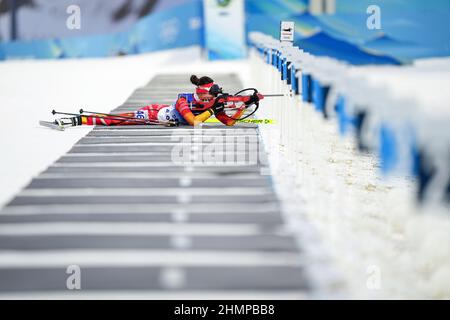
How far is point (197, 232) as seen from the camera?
402cm

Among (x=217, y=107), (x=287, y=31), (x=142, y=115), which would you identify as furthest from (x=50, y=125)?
(x=287, y=31)

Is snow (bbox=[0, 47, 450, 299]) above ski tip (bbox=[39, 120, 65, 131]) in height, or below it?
below

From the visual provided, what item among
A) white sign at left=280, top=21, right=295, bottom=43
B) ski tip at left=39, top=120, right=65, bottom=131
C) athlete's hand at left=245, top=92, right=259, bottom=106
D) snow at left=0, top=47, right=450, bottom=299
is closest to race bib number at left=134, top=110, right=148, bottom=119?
snow at left=0, top=47, right=450, bottom=299

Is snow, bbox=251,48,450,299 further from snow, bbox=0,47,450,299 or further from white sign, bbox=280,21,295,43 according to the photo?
white sign, bbox=280,21,295,43

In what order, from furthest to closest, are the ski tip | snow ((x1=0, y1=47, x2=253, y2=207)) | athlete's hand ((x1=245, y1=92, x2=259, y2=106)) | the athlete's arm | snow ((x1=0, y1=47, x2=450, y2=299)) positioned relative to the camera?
1. the ski tip
2. the athlete's arm
3. athlete's hand ((x1=245, y1=92, x2=259, y2=106))
4. snow ((x1=0, y1=47, x2=253, y2=207))
5. snow ((x1=0, y1=47, x2=450, y2=299))

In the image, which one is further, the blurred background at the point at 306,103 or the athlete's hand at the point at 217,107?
→ the athlete's hand at the point at 217,107

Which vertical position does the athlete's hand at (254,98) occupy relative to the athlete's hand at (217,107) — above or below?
above

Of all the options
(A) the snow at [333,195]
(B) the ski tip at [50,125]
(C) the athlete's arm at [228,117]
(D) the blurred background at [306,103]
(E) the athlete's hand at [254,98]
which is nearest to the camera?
(D) the blurred background at [306,103]

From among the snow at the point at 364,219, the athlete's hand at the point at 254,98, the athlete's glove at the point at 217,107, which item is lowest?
the snow at the point at 364,219

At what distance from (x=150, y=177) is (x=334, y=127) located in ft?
15.8

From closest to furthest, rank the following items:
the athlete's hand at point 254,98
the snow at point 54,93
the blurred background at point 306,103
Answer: the blurred background at point 306,103, the snow at point 54,93, the athlete's hand at point 254,98

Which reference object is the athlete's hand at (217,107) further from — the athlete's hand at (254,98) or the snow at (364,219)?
the snow at (364,219)

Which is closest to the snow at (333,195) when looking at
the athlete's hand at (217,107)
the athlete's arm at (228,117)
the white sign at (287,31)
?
the athlete's arm at (228,117)
